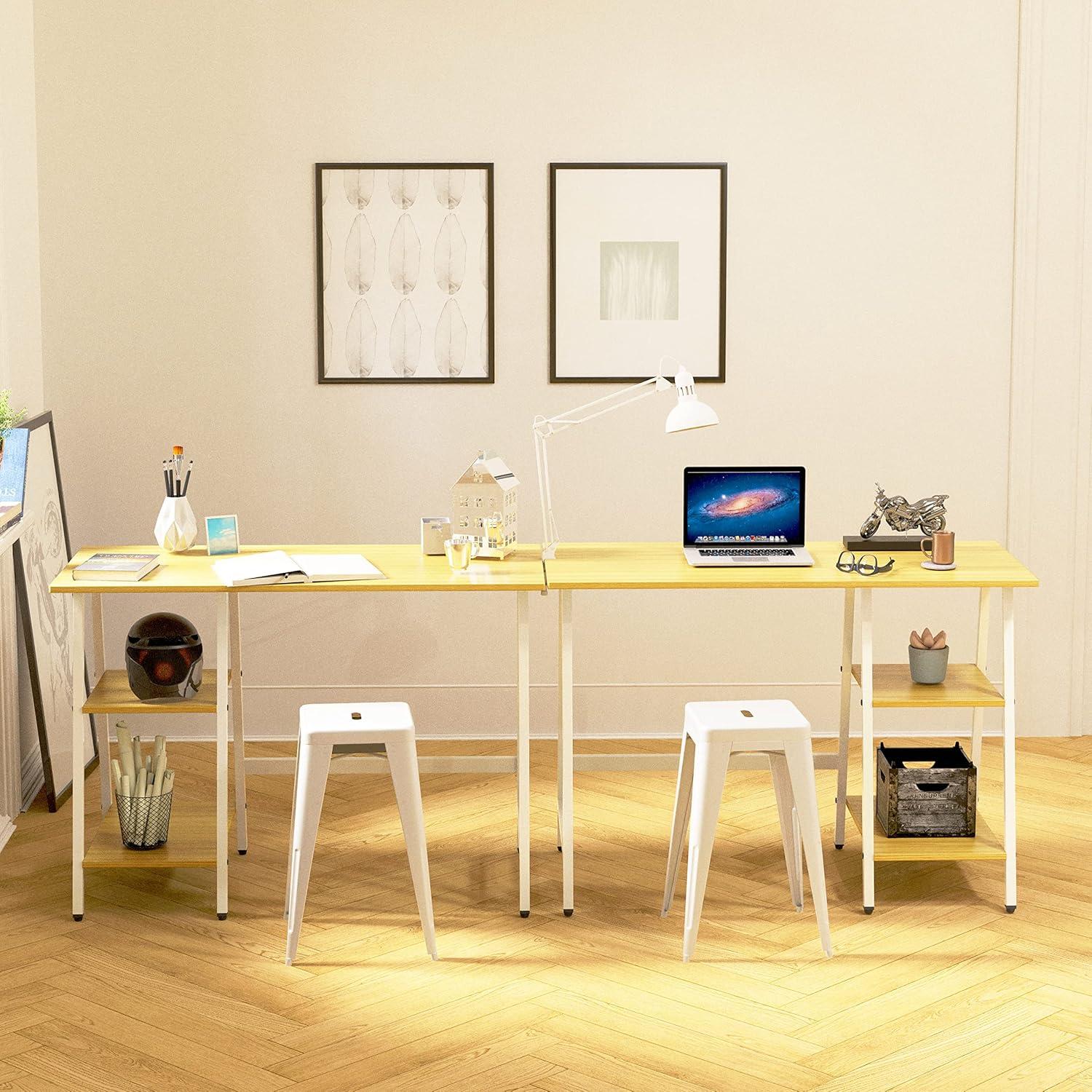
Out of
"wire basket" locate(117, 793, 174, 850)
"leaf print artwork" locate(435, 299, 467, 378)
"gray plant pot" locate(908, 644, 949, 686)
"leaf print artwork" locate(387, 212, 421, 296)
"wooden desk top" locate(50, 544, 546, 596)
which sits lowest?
"wire basket" locate(117, 793, 174, 850)

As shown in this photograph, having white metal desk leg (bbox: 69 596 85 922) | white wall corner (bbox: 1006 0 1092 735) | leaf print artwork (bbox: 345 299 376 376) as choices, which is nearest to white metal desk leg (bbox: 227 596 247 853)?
white metal desk leg (bbox: 69 596 85 922)

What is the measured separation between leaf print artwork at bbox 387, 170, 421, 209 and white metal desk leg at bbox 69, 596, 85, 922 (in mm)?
1965

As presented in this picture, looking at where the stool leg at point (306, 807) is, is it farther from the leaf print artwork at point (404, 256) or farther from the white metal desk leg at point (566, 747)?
the leaf print artwork at point (404, 256)

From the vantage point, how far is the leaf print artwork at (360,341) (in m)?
4.87

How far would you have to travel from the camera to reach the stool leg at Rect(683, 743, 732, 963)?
3.24 meters

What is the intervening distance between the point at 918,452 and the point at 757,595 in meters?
0.75

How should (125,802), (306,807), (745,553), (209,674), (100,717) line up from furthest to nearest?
1. (100,717)
2. (209,674)
3. (745,553)
4. (125,802)
5. (306,807)

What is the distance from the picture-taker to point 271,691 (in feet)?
16.4

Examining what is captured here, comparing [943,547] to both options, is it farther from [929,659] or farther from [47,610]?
[47,610]

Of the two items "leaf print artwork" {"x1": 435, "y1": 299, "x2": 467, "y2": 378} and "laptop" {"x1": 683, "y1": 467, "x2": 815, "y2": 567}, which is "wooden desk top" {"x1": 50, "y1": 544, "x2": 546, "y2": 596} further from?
"leaf print artwork" {"x1": 435, "y1": 299, "x2": 467, "y2": 378}

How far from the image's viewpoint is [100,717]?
3936 mm

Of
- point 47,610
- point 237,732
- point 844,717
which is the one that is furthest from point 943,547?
point 47,610

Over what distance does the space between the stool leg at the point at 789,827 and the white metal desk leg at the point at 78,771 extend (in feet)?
5.63

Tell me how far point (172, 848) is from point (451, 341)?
204 centimetres
